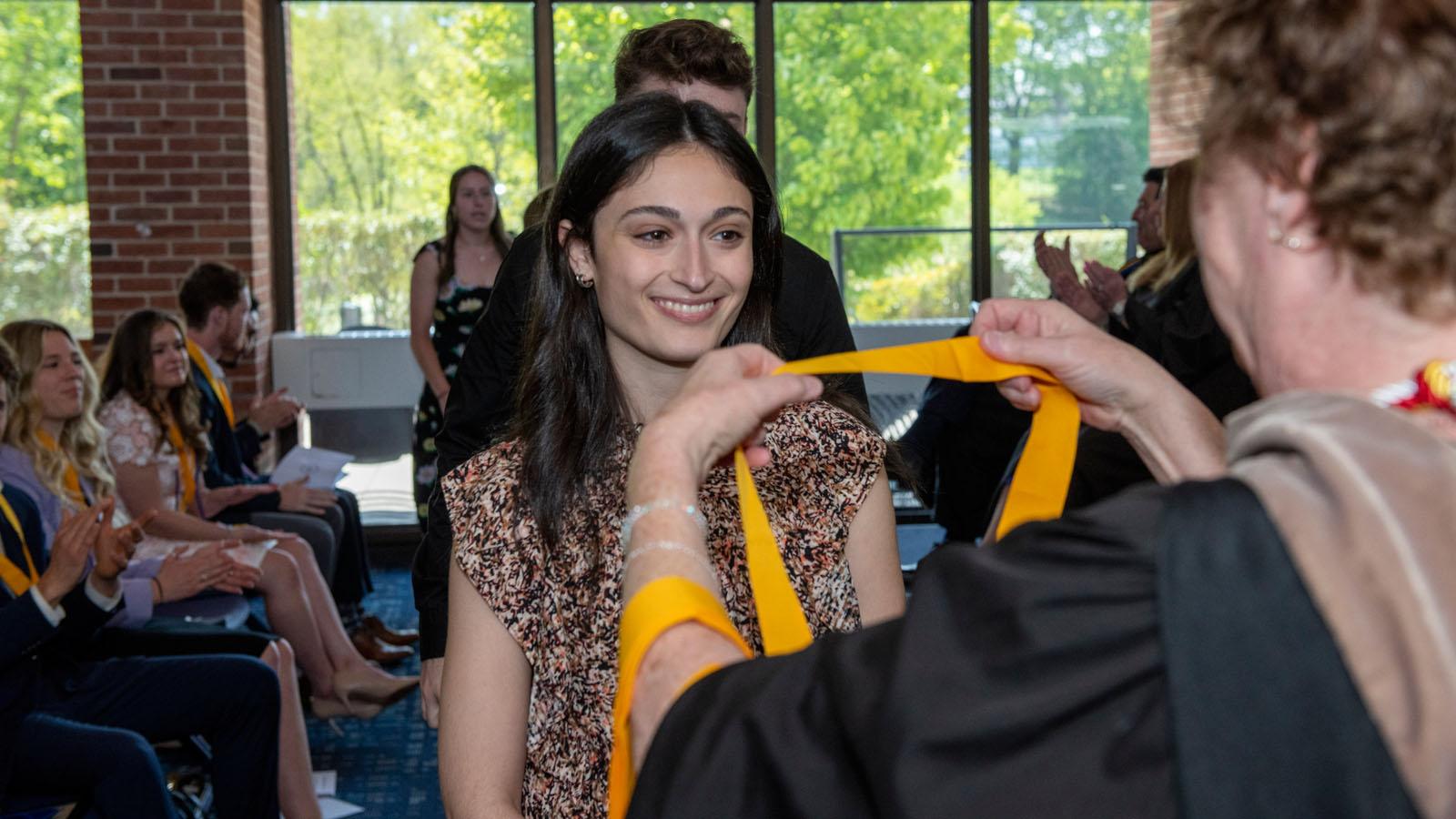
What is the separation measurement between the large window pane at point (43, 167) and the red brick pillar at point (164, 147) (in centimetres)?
49

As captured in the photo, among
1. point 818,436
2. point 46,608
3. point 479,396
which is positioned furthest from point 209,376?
point 818,436

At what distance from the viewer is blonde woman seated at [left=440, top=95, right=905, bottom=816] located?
182 centimetres

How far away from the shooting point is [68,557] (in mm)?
3359

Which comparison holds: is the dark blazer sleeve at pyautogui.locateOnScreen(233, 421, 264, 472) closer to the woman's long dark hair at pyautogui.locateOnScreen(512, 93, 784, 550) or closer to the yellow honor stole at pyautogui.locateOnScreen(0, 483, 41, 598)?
the yellow honor stole at pyautogui.locateOnScreen(0, 483, 41, 598)

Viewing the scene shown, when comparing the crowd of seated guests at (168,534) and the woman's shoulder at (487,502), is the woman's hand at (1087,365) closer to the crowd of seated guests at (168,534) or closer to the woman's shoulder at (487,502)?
the woman's shoulder at (487,502)

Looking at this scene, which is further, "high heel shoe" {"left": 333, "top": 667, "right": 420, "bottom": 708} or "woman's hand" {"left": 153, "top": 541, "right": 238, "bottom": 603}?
"high heel shoe" {"left": 333, "top": 667, "right": 420, "bottom": 708}

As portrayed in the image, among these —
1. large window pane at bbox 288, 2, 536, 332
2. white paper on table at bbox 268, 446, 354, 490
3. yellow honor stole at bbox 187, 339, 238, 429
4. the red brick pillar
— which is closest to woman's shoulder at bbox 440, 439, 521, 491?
yellow honor stole at bbox 187, 339, 238, 429

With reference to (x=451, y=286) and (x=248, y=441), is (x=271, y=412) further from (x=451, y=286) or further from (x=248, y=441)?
(x=451, y=286)

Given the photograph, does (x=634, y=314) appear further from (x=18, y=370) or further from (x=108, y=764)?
(x=18, y=370)

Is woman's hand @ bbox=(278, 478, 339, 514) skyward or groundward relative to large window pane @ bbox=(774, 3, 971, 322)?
groundward

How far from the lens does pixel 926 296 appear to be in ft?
26.0

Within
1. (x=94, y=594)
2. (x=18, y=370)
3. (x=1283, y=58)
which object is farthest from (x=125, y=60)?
(x=1283, y=58)

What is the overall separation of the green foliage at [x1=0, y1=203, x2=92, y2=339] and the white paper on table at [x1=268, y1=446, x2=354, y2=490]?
171 centimetres

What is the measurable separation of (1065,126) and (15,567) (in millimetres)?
5945
